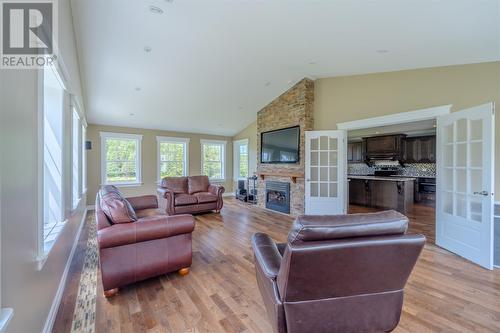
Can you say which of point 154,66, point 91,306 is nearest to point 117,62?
point 154,66

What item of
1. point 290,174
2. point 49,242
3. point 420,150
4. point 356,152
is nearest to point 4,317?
point 49,242

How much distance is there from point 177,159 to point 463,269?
7361mm

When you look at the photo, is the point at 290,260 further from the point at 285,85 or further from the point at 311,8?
the point at 285,85

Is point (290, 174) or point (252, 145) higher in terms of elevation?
point (252, 145)

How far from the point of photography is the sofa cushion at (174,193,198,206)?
17.2 feet

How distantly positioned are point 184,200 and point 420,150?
722 cm

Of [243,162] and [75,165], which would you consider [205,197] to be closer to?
[75,165]

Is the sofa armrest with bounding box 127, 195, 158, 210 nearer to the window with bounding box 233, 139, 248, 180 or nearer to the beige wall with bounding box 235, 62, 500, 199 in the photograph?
the beige wall with bounding box 235, 62, 500, 199

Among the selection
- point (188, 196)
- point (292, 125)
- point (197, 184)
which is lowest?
point (188, 196)

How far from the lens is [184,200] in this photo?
209 inches

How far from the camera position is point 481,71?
10.2ft

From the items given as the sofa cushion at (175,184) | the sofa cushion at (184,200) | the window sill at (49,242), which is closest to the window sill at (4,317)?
the window sill at (49,242)

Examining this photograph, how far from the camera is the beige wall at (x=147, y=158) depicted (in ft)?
21.0

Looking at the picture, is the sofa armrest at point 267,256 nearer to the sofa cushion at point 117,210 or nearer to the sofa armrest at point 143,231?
the sofa armrest at point 143,231
